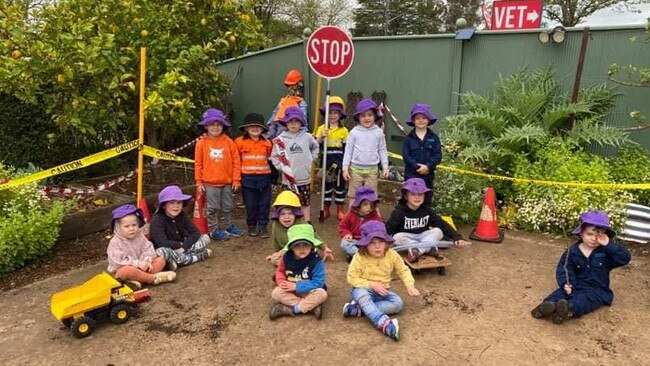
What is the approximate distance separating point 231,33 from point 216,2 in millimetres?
481

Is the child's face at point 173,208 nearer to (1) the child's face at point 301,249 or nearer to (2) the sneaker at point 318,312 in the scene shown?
(1) the child's face at point 301,249

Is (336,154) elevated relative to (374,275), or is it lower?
elevated

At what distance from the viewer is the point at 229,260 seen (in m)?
5.71

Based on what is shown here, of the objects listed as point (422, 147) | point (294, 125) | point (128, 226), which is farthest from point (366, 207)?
point (128, 226)

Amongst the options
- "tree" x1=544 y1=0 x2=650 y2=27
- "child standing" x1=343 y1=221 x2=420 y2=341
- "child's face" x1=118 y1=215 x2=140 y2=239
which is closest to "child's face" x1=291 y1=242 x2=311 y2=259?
"child standing" x1=343 y1=221 x2=420 y2=341

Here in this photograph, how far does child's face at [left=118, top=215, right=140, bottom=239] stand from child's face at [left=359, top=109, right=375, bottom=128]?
2.94 meters

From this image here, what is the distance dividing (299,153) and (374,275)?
99.4 inches

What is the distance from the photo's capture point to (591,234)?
4.29 metres

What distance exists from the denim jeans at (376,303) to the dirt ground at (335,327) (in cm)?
10

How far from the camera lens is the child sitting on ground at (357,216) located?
537 cm

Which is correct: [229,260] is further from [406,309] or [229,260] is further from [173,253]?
[406,309]

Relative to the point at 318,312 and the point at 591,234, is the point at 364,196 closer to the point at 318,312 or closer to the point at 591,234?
the point at 318,312

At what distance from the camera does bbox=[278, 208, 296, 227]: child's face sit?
203 inches

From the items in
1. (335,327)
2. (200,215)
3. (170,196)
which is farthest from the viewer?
(200,215)
